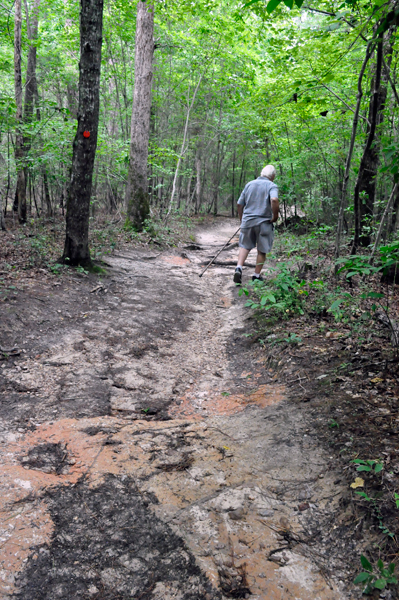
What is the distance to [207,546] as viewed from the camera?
1771 millimetres

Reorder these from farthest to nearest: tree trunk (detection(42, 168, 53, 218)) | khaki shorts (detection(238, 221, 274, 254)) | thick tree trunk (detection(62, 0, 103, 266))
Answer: tree trunk (detection(42, 168, 53, 218)), khaki shorts (detection(238, 221, 274, 254)), thick tree trunk (detection(62, 0, 103, 266))

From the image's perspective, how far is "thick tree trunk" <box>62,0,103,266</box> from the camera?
571 centimetres

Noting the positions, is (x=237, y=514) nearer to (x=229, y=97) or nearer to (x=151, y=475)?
(x=151, y=475)

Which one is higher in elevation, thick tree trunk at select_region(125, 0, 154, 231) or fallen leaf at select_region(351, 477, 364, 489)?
thick tree trunk at select_region(125, 0, 154, 231)

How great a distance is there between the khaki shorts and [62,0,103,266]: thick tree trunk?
2.84 meters

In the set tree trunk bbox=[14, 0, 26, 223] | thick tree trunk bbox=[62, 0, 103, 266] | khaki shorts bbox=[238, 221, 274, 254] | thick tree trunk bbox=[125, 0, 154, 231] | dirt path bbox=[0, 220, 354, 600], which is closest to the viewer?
dirt path bbox=[0, 220, 354, 600]

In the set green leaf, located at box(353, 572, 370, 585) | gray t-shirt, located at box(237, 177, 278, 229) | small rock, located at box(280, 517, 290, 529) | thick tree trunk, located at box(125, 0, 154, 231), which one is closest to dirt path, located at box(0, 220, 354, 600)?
small rock, located at box(280, 517, 290, 529)

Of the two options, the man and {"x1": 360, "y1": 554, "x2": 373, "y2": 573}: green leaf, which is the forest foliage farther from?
{"x1": 360, "y1": 554, "x2": 373, "y2": 573}: green leaf

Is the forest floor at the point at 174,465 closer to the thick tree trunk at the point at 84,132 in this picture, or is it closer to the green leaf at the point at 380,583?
the green leaf at the point at 380,583

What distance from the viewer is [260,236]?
6410 millimetres

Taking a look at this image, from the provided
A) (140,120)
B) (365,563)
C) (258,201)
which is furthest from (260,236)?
(140,120)

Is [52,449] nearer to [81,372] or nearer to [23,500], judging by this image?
[23,500]

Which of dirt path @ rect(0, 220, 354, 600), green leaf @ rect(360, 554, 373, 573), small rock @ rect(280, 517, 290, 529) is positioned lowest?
dirt path @ rect(0, 220, 354, 600)

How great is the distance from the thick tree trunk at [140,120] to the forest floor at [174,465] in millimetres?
6709
